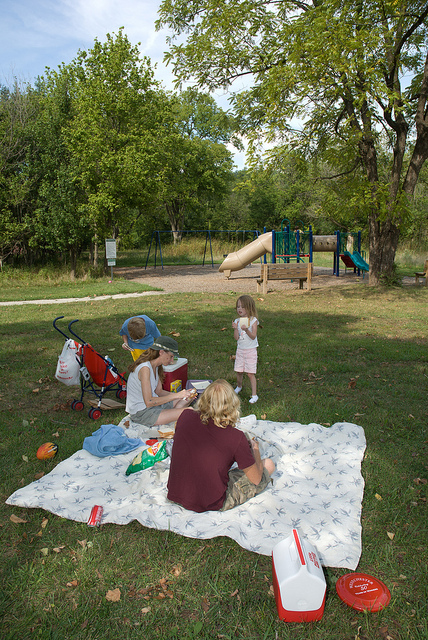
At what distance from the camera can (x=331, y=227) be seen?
143 ft

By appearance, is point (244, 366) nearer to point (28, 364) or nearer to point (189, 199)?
point (28, 364)

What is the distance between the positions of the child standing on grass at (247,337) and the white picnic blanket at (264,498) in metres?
1.35

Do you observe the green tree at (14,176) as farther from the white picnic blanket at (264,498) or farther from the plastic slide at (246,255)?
the white picnic blanket at (264,498)

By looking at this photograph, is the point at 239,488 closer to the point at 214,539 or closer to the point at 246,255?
the point at 214,539

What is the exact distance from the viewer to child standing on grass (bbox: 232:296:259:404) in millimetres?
5834

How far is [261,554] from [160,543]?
720 mm

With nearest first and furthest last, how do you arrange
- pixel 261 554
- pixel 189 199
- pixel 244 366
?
pixel 261 554 → pixel 244 366 → pixel 189 199

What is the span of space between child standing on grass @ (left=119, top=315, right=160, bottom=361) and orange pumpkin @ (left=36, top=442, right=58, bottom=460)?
198 centimetres

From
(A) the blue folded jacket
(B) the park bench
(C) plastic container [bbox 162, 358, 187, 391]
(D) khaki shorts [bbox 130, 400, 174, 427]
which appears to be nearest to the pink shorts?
(C) plastic container [bbox 162, 358, 187, 391]

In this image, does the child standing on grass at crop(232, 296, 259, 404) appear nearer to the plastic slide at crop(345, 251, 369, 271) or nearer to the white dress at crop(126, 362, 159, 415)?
the white dress at crop(126, 362, 159, 415)

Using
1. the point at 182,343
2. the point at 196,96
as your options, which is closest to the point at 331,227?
the point at 196,96

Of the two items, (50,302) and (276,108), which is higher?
(276,108)

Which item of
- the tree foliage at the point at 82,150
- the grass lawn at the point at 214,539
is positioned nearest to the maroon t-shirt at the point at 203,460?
the grass lawn at the point at 214,539

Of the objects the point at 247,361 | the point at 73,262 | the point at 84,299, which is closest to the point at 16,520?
the point at 247,361
